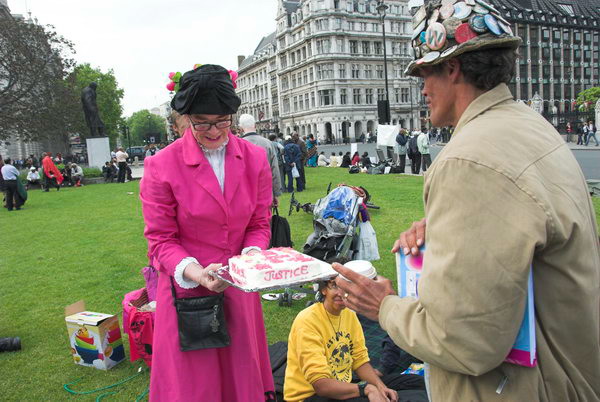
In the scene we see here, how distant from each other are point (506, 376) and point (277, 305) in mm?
4714

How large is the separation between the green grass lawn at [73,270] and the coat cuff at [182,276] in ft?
7.79

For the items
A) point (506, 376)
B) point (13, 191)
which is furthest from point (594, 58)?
point (506, 376)

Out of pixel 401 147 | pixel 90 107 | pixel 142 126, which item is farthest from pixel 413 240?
pixel 142 126

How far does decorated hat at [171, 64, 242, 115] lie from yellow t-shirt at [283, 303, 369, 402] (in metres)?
1.58

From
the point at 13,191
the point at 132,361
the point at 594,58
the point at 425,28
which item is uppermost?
the point at 594,58

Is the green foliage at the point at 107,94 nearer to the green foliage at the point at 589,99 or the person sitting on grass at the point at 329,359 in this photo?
the green foliage at the point at 589,99

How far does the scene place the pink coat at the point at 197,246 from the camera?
7.86ft

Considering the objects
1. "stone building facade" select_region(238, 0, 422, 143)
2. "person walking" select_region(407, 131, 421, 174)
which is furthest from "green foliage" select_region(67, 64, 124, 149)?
"person walking" select_region(407, 131, 421, 174)

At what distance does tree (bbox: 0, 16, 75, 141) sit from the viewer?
28.2m

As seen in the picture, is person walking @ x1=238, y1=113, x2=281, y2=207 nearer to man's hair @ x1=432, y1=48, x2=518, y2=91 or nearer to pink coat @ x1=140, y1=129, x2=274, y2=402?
pink coat @ x1=140, y1=129, x2=274, y2=402

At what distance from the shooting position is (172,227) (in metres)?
2.45

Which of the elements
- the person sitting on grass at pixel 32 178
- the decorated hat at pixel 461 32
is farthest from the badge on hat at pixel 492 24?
the person sitting on grass at pixel 32 178

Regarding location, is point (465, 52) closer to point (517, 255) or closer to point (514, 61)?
point (514, 61)

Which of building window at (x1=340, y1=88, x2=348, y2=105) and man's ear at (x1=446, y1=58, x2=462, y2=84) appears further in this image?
building window at (x1=340, y1=88, x2=348, y2=105)
